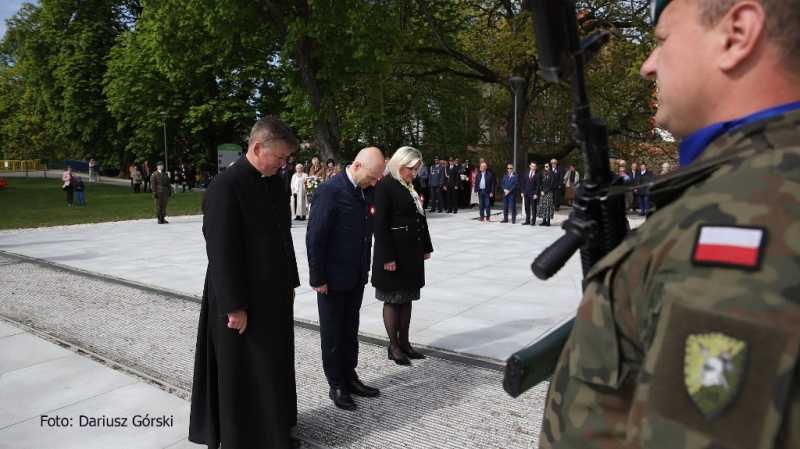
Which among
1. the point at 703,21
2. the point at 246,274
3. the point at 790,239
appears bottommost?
the point at 246,274

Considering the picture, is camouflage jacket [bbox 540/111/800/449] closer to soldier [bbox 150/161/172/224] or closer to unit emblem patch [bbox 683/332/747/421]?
unit emblem patch [bbox 683/332/747/421]

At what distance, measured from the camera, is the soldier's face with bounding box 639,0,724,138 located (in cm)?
99

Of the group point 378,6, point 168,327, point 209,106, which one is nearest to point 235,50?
point 378,6

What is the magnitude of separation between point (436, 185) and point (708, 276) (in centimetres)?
2035

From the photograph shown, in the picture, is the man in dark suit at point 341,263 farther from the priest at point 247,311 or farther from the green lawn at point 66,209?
the green lawn at point 66,209

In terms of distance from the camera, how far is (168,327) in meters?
6.36

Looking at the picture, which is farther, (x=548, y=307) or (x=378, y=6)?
(x=378, y=6)

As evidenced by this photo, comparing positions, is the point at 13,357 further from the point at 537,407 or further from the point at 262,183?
the point at 537,407

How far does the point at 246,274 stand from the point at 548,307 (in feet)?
15.8

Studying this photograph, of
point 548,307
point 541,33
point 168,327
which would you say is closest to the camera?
point 541,33

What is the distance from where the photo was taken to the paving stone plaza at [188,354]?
3842mm

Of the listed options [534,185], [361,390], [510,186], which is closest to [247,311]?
[361,390]

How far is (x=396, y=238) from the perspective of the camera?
5148 mm

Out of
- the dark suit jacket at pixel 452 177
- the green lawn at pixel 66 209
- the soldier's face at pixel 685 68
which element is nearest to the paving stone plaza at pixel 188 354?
the soldier's face at pixel 685 68
